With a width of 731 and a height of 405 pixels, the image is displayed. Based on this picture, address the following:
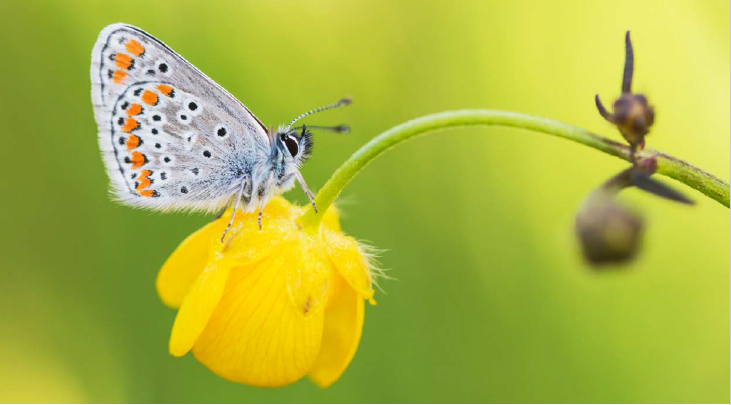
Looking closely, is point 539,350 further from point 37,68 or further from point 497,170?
point 37,68

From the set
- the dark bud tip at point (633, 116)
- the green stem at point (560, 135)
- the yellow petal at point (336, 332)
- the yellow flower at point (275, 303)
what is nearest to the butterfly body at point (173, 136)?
the yellow flower at point (275, 303)

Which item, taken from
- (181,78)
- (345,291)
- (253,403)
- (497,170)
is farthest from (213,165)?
(497,170)

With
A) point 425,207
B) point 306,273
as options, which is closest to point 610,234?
point 306,273

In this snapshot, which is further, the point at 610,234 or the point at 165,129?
the point at 165,129

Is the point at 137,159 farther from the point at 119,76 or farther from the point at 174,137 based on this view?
the point at 119,76

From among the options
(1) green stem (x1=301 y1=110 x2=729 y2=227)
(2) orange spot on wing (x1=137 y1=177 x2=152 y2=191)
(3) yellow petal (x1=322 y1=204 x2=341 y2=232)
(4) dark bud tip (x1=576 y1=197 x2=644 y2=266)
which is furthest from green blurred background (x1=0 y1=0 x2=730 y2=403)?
(4) dark bud tip (x1=576 y1=197 x2=644 y2=266)
